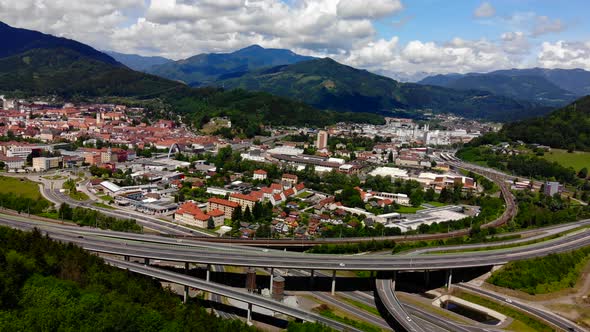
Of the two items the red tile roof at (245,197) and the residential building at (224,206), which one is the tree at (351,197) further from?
the residential building at (224,206)

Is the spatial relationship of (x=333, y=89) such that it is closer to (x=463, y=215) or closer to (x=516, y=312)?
A: (x=463, y=215)

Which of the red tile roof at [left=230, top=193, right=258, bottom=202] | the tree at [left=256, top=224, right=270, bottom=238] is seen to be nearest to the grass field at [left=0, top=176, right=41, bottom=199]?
the red tile roof at [left=230, top=193, right=258, bottom=202]

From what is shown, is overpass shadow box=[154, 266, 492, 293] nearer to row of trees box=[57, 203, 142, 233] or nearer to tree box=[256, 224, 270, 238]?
tree box=[256, 224, 270, 238]

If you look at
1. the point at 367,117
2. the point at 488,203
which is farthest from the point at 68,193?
the point at 367,117

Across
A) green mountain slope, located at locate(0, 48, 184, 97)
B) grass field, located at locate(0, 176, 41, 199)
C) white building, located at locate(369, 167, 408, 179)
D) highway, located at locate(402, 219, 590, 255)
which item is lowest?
grass field, located at locate(0, 176, 41, 199)

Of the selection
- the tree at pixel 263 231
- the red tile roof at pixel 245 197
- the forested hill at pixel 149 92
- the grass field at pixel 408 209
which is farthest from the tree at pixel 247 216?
the forested hill at pixel 149 92

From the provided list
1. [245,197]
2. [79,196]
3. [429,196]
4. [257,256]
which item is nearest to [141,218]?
[245,197]
